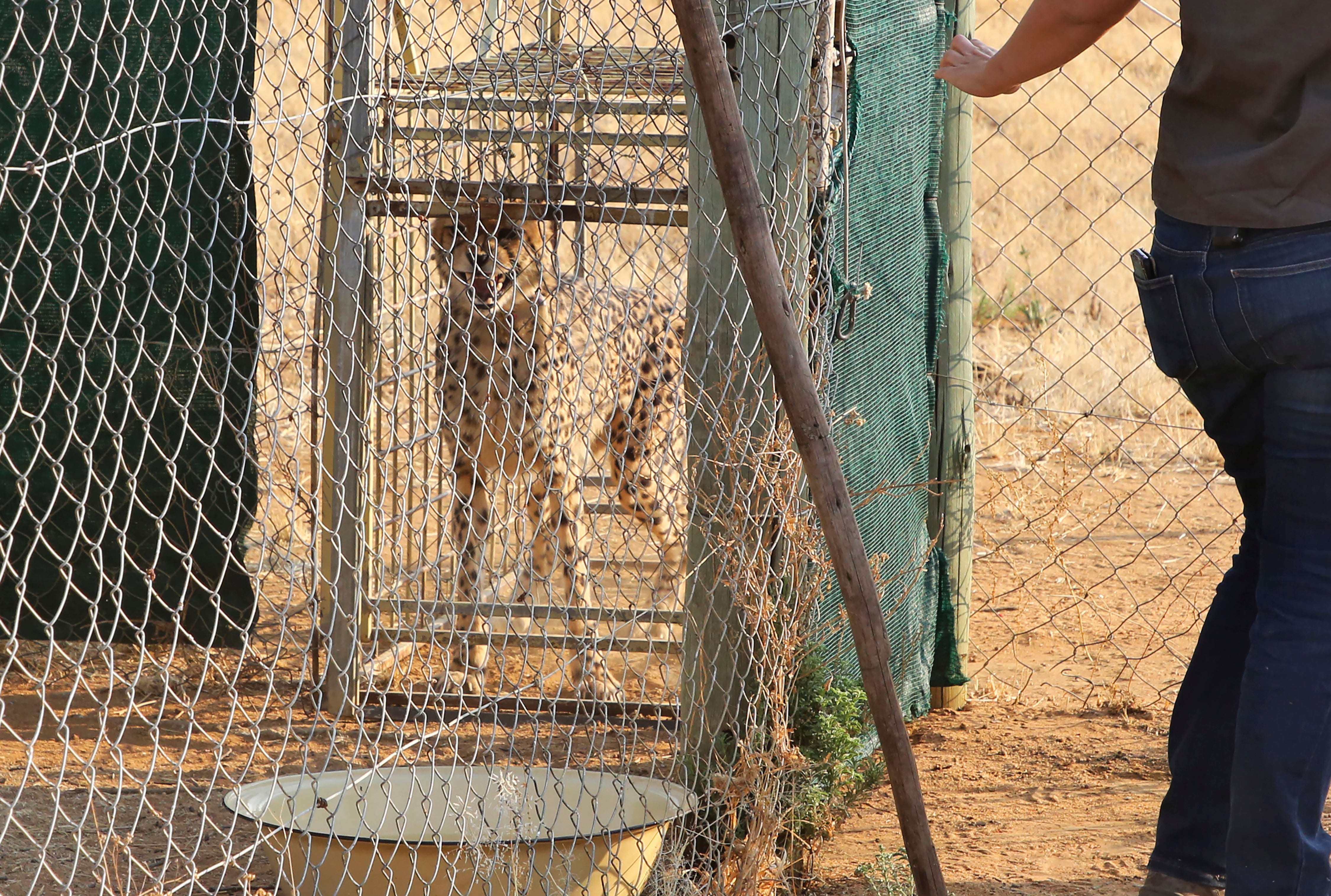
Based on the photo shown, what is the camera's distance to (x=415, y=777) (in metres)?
2.81

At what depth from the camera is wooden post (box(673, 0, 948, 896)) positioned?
212 centimetres

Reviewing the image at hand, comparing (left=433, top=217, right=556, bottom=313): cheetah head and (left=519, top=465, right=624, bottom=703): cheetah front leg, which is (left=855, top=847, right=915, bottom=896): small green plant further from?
(left=433, top=217, right=556, bottom=313): cheetah head

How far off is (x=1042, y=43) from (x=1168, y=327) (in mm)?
522

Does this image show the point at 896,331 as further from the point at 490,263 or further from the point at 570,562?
the point at 490,263

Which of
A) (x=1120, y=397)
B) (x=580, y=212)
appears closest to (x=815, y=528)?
(x=580, y=212)

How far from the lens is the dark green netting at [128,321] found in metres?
4.20

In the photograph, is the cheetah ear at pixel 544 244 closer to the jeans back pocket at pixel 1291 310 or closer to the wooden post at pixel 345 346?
the wooden post at pixel 345 346

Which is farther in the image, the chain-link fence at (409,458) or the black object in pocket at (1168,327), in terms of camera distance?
the chain-link fence at (409,458)

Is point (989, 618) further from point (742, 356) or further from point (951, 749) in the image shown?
point (742, 356)

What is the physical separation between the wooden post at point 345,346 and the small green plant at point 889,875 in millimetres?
1404

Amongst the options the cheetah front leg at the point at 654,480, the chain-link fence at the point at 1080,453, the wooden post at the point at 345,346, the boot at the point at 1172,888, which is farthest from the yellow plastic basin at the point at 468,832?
the chain-link fence at the point at 1080,453

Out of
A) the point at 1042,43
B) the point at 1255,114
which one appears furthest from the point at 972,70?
the point at 1255,114

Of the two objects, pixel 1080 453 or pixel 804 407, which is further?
pixel 1080 453

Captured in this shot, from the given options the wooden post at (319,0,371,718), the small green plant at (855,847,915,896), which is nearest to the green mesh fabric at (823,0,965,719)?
the small green plant at (855,847,915,896)
